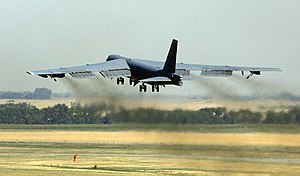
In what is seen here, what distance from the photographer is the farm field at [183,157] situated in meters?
78.3

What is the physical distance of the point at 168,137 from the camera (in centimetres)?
8262

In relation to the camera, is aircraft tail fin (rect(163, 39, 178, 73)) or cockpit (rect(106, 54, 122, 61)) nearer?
aircraft tail fin (rect(163, 39, 178, 73))

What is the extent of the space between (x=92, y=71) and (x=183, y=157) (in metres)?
19.1

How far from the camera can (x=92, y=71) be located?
7794 cm

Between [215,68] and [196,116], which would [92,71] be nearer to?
[196,116]

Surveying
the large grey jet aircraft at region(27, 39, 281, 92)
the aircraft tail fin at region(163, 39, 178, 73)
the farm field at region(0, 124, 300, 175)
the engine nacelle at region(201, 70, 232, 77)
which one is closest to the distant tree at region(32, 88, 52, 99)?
the farm field at region(0, 124, 300, 175)

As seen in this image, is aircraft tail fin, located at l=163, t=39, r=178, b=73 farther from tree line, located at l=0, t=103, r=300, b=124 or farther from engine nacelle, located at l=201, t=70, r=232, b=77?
tree line, located at l=0, t=103, r=300, b=124

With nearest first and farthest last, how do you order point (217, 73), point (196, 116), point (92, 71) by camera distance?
point (92, 71), point (196, 116), point (217, 73)

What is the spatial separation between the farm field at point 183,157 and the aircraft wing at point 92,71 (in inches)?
263

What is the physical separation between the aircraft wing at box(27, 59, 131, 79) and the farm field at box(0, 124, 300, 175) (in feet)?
21.9

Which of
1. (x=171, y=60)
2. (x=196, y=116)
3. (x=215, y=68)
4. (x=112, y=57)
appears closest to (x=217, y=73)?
(x=215, y=68)

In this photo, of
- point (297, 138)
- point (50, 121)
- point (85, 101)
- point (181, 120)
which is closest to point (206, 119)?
point (181, 120)

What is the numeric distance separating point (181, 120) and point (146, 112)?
16.6ft

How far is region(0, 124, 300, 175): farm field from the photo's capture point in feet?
257
